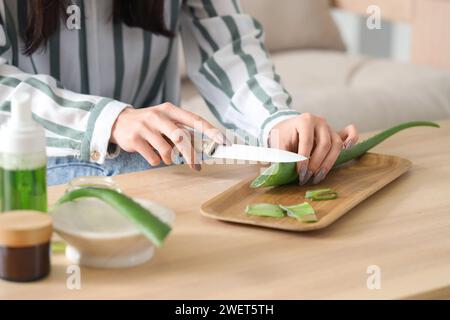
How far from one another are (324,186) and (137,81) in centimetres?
49

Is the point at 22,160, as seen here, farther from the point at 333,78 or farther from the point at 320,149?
the point at 333,78

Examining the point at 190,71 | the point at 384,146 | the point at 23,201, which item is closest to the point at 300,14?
the point at 190,71

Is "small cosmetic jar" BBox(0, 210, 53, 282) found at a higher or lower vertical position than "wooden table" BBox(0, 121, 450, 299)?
higher

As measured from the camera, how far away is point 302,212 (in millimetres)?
1076

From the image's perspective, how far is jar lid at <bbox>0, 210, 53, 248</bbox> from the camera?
34.5 inches

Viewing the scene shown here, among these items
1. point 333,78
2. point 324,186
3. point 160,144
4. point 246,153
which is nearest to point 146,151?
point 160,144

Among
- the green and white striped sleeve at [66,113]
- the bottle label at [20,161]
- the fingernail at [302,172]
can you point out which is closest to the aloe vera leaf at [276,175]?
the fingernail at [302,172]

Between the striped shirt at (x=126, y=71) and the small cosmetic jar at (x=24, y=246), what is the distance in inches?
14.0

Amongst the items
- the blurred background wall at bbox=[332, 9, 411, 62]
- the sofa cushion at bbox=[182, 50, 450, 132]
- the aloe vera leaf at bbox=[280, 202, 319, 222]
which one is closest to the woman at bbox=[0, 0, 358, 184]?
the aloe vera leaf at bbox=[280, 202, 319, 222]

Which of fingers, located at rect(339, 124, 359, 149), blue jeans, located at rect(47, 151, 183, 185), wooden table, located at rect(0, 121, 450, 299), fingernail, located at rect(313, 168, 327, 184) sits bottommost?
blue jeans, located at rect(47, 151, 183, 185)

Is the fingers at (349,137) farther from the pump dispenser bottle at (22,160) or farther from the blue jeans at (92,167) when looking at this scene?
the pump dispenser bottle at (22,160)

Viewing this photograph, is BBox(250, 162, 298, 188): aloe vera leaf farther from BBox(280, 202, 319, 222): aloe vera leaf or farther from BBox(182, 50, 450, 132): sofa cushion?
BBox(182, 50, 450, 132): sofa cushion

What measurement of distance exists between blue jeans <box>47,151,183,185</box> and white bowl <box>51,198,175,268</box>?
33cm

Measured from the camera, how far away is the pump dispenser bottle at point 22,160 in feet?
3.12
